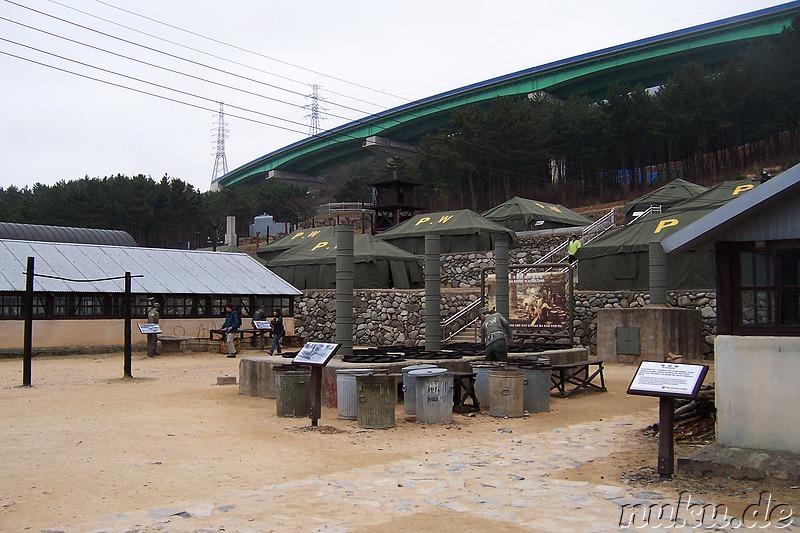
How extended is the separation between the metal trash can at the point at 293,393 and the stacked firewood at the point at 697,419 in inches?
230

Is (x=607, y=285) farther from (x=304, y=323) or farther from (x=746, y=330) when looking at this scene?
(x=746, y=330)

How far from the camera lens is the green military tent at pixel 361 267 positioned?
119ft

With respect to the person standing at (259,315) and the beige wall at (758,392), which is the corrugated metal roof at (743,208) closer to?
the beige wall at (758,392)

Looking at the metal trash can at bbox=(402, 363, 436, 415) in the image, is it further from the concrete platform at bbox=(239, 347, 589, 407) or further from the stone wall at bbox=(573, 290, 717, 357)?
the stone wall at bbox=(573, 290, 717, 357)

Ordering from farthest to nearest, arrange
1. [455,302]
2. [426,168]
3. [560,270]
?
1. [426,168]
2. [455,302]
3. [560,270]

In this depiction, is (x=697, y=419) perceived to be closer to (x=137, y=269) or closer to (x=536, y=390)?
(x=536, y=390)

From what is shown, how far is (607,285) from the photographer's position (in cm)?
2906

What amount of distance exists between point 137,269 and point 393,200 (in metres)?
25.0

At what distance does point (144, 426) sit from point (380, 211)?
43129mm

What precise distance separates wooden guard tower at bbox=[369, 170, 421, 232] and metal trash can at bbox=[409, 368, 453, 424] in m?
40.3

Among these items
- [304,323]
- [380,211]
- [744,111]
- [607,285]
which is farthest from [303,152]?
[607,285]

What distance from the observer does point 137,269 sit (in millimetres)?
30406

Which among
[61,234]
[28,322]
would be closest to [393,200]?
→ [61,234]
